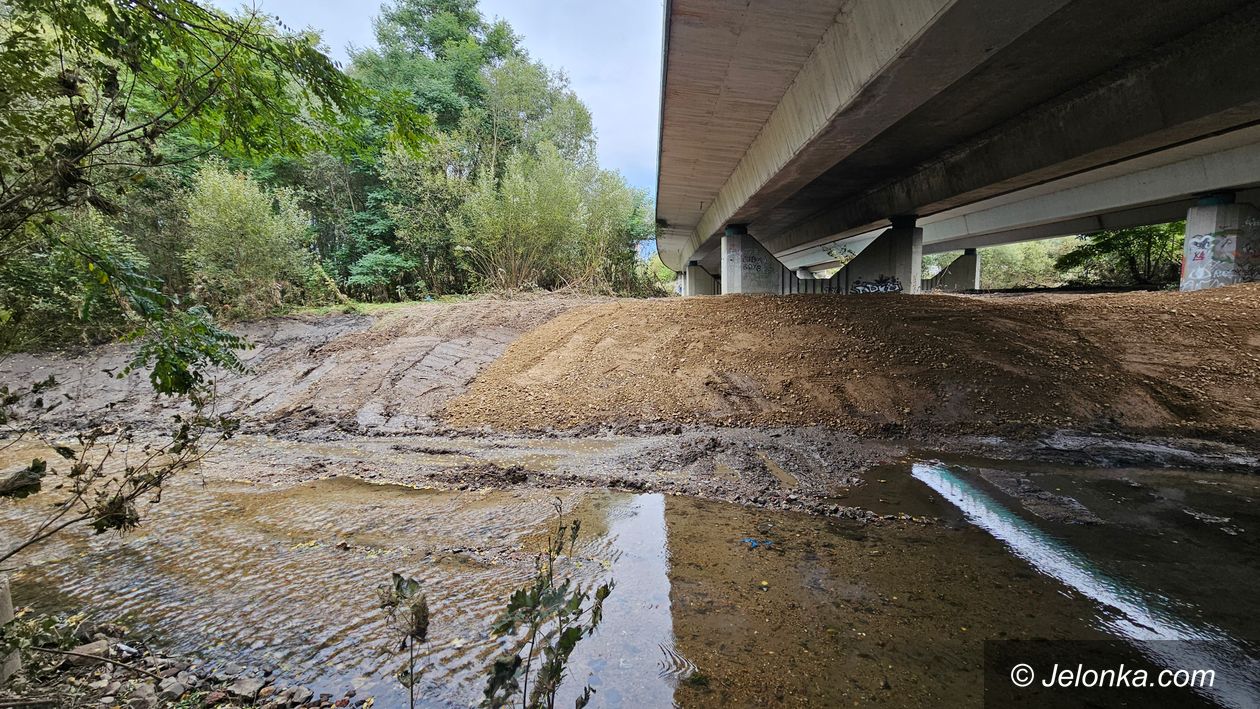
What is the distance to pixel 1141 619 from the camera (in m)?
2.70

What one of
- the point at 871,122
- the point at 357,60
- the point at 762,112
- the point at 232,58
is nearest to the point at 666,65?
the point at 762,112

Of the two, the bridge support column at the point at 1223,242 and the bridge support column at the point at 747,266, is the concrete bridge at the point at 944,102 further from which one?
the bridge support column at the point at 747,266

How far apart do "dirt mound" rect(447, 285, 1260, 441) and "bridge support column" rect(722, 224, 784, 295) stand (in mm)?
4558

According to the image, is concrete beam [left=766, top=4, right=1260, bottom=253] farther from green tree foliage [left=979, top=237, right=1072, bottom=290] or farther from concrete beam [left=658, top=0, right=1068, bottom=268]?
green tree foliage [left=979, top=237, right=1072, bottom=290]

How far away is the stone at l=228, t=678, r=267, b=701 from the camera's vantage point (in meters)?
2.23

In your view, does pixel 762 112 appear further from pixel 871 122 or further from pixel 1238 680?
pixel 1238 680

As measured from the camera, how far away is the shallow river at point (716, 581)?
2385 mm

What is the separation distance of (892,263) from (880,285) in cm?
83

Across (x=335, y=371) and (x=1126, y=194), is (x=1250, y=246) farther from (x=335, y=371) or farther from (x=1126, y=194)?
(x=335, y=371)

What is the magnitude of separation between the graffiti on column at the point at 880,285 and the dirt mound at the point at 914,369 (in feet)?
10.7

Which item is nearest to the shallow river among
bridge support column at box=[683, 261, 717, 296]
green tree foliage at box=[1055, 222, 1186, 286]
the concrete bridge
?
the concrete bridge

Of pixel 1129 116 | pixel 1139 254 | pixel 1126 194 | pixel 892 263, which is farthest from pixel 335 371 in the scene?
pixel 1139 254

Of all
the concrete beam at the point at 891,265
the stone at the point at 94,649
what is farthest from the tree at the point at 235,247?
the concrete beam at the point at 891,265

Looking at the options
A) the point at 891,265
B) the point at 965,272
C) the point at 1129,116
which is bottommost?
the point at 891,265
